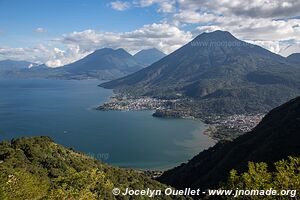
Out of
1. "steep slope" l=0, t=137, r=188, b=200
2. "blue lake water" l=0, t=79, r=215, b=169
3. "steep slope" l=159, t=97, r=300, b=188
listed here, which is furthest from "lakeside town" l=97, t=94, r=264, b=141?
"steep slope" l=0, t=137, r=188, b=200

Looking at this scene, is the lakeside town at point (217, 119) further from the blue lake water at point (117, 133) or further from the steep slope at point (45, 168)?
the steep slope at point (45, 168)

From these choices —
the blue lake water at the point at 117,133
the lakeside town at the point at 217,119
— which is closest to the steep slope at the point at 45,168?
the blue lake water at the point at 117,133

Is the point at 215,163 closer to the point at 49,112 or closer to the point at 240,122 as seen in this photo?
the point at 240,122

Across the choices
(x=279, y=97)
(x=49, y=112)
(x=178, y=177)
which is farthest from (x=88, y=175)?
(x=279, y=97)

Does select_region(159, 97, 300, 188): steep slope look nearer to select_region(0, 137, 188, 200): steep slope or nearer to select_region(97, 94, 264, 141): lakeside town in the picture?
select_region(0, 137, 188, 200): steep slope

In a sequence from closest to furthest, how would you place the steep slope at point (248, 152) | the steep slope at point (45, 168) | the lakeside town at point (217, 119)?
the steep slope at point (45, 168), the steep slope at point (248, 152), the lakeside town at point (217, 119)

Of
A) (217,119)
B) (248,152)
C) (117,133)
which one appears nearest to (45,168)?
(248,152)
